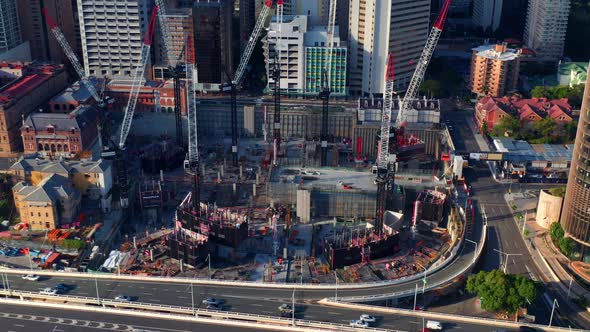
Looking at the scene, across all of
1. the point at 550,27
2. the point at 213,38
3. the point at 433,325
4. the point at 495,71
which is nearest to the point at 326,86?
the point at 213,38

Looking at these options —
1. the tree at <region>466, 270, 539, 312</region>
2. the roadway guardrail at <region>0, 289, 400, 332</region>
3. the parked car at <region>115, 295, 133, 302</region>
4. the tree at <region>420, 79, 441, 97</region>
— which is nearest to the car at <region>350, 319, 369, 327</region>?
the roadway guardrail at <region>0, 289, 400, 332</region>

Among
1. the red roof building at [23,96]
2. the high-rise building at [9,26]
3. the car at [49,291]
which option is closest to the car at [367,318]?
the car at [49,291]

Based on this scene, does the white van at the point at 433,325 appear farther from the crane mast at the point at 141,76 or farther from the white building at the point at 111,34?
the white building at the point at 111,34

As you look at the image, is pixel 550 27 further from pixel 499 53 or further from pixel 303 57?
pixel 303 57

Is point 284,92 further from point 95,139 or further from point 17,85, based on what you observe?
point 17,85

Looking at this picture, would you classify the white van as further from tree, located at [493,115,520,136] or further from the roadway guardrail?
tree, located at [493,115,520,136]

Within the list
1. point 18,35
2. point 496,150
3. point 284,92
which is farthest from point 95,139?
point 496,150
